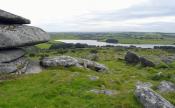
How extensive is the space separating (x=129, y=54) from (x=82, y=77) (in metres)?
31.3

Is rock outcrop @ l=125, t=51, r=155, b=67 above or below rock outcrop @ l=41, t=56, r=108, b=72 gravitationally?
below

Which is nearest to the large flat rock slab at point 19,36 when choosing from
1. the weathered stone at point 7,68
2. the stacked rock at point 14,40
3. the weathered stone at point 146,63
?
the stacked rock at point 14,40

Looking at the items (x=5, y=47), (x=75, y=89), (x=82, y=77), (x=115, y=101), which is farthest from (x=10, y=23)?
(x=115, y=101)

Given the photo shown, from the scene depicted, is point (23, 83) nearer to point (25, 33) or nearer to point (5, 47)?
point (5, 47)

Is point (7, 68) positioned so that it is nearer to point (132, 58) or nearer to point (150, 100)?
point (150, 100)

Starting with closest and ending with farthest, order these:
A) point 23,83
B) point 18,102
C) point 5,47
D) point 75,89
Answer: point 18,102
point 75,89
point 23,83
point 5,47

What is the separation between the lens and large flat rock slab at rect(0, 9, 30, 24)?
1313 inches

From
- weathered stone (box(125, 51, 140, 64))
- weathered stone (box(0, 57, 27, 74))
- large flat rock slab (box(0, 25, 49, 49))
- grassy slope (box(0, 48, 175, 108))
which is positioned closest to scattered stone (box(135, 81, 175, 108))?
grassy slope (box(0, 48, 175, 108))

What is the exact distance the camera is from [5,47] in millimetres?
32406

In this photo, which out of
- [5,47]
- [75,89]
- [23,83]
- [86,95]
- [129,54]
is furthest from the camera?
[129,54]

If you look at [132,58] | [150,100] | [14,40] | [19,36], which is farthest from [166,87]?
[132,58]

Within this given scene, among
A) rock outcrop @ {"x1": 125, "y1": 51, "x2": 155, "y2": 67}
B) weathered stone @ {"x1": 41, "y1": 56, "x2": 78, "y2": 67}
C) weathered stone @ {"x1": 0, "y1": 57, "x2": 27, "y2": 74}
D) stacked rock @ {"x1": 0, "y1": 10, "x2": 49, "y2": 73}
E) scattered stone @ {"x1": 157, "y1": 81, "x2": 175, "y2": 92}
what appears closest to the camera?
scattered stone @ {"x1": 157, "y1": 81, "x2": 175, "y2": 92}

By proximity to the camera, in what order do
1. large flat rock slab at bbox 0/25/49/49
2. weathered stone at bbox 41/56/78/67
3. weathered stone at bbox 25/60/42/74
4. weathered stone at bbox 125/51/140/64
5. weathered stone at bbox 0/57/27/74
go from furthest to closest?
weathered stone at bbox 125/51/140/64, weathered stone at bbox 41/56/78/67, weathered stone at bbox 25/60/42/74, large flat rock slab at bbox 0/25/49/49, weathered stone at bbox 0/57/27/74

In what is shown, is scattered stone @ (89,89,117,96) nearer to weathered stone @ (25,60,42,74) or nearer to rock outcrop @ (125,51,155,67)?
weathered stone @ (25,60,42,74)
